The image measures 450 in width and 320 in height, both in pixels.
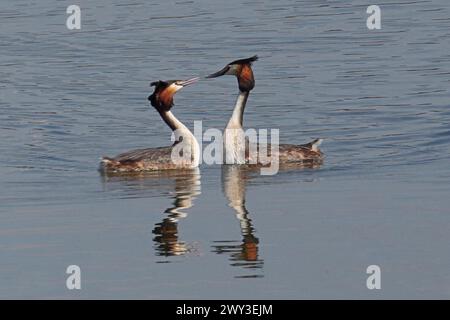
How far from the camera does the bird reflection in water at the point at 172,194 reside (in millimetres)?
13941

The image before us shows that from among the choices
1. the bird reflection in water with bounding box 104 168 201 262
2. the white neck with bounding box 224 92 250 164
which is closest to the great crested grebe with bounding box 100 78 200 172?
the bird reflection in water with bounding box 104 168 201 262

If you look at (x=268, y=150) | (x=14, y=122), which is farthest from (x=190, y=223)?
(x=14, y=122)

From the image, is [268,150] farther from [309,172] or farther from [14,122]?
[14,122]

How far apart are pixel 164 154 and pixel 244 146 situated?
117 centimetres

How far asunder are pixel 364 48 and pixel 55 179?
11.5 m

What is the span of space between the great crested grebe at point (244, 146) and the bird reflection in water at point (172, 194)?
0.67 m

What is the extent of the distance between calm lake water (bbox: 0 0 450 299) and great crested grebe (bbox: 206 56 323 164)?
13.7 inches

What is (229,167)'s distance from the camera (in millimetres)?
19406

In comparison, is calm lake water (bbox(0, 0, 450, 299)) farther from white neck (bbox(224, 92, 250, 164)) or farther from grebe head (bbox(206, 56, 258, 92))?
grebe head (bbox(206, 56, 258, 92))

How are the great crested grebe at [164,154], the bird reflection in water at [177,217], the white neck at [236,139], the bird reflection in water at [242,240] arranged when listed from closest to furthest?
the bird reflection in water at [242,240] → the bird reflection in water at [177,217] → the great crested grebe at [164,154] → the white neck at [236,139]

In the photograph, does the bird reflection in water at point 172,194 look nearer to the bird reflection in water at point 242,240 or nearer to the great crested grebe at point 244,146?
the bird reflection in water at point 242,240

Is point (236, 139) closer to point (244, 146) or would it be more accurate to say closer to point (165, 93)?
point (244, 146)

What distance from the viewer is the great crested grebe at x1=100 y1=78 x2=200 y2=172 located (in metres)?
18.9

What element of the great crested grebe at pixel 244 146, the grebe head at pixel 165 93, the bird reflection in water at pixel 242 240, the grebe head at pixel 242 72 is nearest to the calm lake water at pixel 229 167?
the bird reflection in water at pixel 242 240
